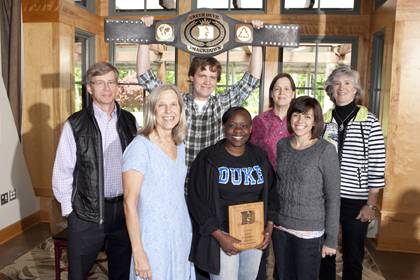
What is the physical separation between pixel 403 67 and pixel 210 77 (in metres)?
2.24

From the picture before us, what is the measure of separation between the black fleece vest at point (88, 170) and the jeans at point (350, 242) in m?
1.36

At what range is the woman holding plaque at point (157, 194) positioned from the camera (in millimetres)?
1653

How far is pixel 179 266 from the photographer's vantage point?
1.75m

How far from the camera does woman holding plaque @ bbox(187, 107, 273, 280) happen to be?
186cm

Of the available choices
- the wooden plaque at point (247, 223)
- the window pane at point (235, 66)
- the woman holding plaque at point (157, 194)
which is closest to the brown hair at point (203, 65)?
the woman holding plaque at point (157, 194)

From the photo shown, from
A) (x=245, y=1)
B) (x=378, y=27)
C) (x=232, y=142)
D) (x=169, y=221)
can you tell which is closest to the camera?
(x=169, y=221)

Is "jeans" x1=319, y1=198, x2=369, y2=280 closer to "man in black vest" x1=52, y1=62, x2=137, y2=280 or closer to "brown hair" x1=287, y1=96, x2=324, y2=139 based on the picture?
"brown hair" x1=287, y1=96, x2=324, y2=139

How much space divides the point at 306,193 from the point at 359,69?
9.82ft

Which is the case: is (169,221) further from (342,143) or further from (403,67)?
(403,67)

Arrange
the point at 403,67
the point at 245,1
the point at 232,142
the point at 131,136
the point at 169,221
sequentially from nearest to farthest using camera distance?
the point at 169,221
the point at 232,142
the point at 131,136
the point at 403,67
the point at 245,1

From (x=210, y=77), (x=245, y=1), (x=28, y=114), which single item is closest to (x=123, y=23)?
(x=210, y=77)

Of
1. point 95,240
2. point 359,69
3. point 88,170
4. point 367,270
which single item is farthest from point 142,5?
point 367,270

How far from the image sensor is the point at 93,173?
2066 mm

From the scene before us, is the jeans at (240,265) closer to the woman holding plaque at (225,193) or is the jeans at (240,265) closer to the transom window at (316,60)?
the woman holding plaque at (225,193)
